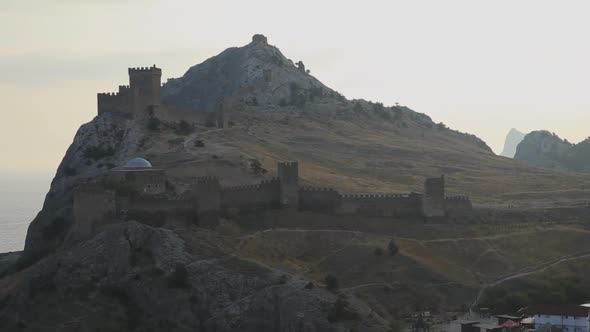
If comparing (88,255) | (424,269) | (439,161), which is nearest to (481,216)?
(424,269)

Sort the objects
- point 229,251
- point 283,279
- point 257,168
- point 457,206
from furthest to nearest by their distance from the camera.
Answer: point 257,168, point 457,206, point 229,251, point 283,279

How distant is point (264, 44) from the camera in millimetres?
167625

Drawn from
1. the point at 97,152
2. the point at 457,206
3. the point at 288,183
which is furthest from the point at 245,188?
the point at 97,152

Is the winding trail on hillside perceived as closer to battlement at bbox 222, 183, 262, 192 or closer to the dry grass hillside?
battlement at bbox 222, 183, 262, 192

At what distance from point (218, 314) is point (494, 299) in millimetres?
18770

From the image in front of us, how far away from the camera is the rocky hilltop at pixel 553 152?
167625mm

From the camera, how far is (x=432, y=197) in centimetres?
8412

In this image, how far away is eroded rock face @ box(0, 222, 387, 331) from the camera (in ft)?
221

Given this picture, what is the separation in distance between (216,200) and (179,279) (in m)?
8.69

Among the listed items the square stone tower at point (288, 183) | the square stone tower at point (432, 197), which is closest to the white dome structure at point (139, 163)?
the square stone tower at point (288, 183)

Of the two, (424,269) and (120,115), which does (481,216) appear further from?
(120,115)

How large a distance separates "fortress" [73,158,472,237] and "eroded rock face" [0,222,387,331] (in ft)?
8.25

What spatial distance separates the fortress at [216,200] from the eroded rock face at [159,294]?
99.0 inches

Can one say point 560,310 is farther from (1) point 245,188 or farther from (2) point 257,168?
(2) point 257,168
